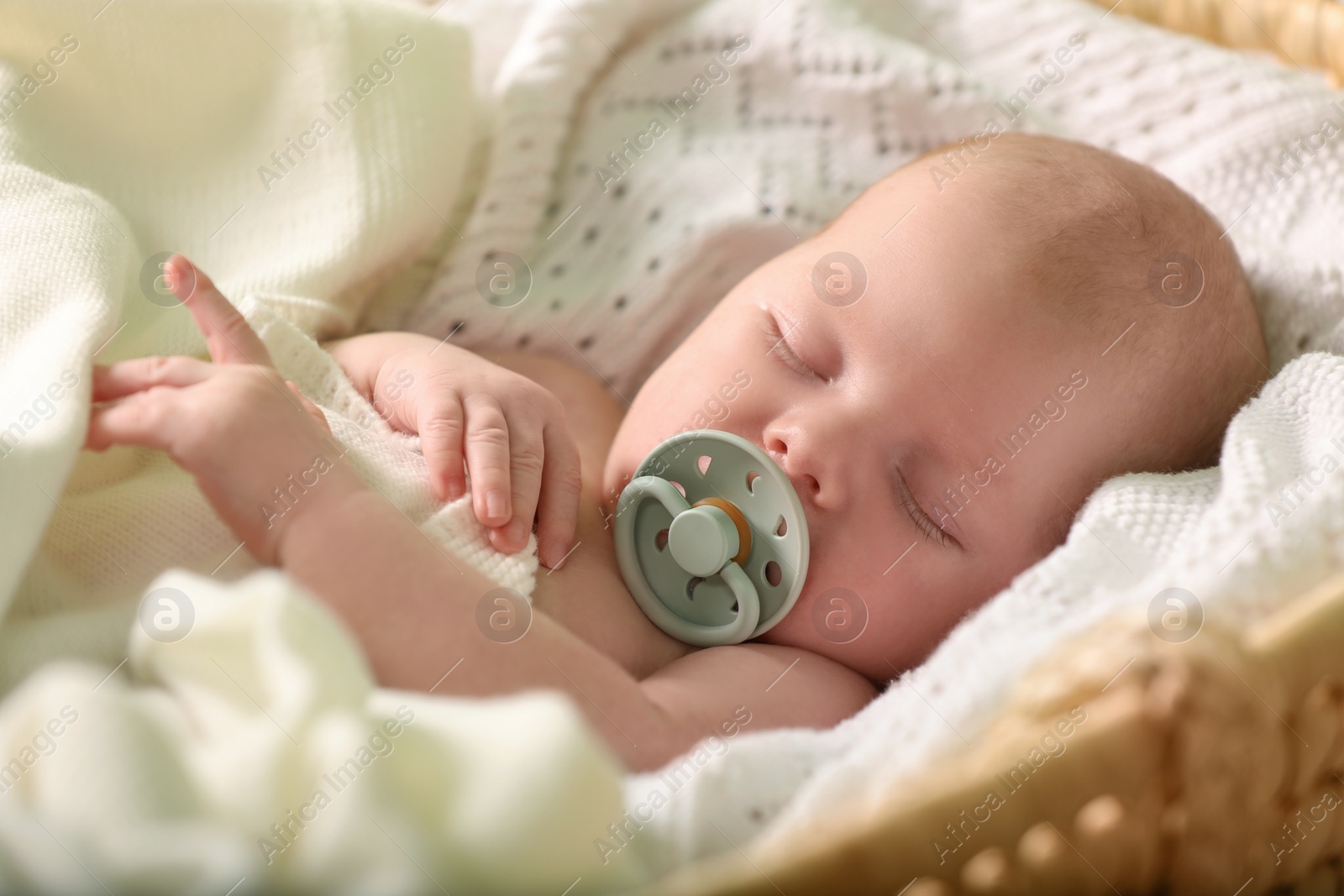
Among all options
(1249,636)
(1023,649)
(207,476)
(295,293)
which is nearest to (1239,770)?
(1249,636)

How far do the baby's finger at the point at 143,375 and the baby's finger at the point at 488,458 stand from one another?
25 centimetres

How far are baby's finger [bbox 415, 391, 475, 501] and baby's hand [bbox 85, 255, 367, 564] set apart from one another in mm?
141

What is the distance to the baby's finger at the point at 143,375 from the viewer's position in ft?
2.91

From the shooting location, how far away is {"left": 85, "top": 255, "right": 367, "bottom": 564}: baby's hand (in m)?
0.83

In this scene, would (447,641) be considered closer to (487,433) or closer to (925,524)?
(487,433)

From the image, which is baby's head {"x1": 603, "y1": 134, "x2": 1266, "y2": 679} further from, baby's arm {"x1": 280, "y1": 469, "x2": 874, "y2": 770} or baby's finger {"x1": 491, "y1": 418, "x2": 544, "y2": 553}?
baby's arm {"x1": 280, "y1": 469, "x2": 874, "y2": 770}

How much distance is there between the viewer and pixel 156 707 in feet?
2.11

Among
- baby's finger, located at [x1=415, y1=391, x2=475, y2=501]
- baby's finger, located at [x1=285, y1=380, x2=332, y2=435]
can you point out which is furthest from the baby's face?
baby's finger, located at [x1=285, y1=380, x2=332, y2=435]

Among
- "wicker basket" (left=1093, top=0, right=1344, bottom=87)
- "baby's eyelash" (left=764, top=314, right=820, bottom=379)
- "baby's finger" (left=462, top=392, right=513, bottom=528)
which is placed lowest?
"wicker basket" (left=1093, top=0, right=1344, bottom=87)

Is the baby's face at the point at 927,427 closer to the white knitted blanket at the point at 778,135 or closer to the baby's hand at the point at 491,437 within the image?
the baby's hand at the point at 491,437

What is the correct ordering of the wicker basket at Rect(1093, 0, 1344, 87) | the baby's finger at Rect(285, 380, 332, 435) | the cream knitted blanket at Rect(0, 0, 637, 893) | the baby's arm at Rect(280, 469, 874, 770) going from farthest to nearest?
the wicker basket at Rect(1093, 0, 1344, 87), the baby's finger at Rect(285, 380, 332, 435), the baby's arm at Rect(280, 469, 874, 770), the cream knitted blanket at Rect(0, 0, 637, 893)

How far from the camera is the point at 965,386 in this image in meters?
1.07

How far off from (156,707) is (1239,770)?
2.08 feet

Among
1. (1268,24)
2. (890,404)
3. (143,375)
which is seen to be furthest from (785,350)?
(1268,24)
